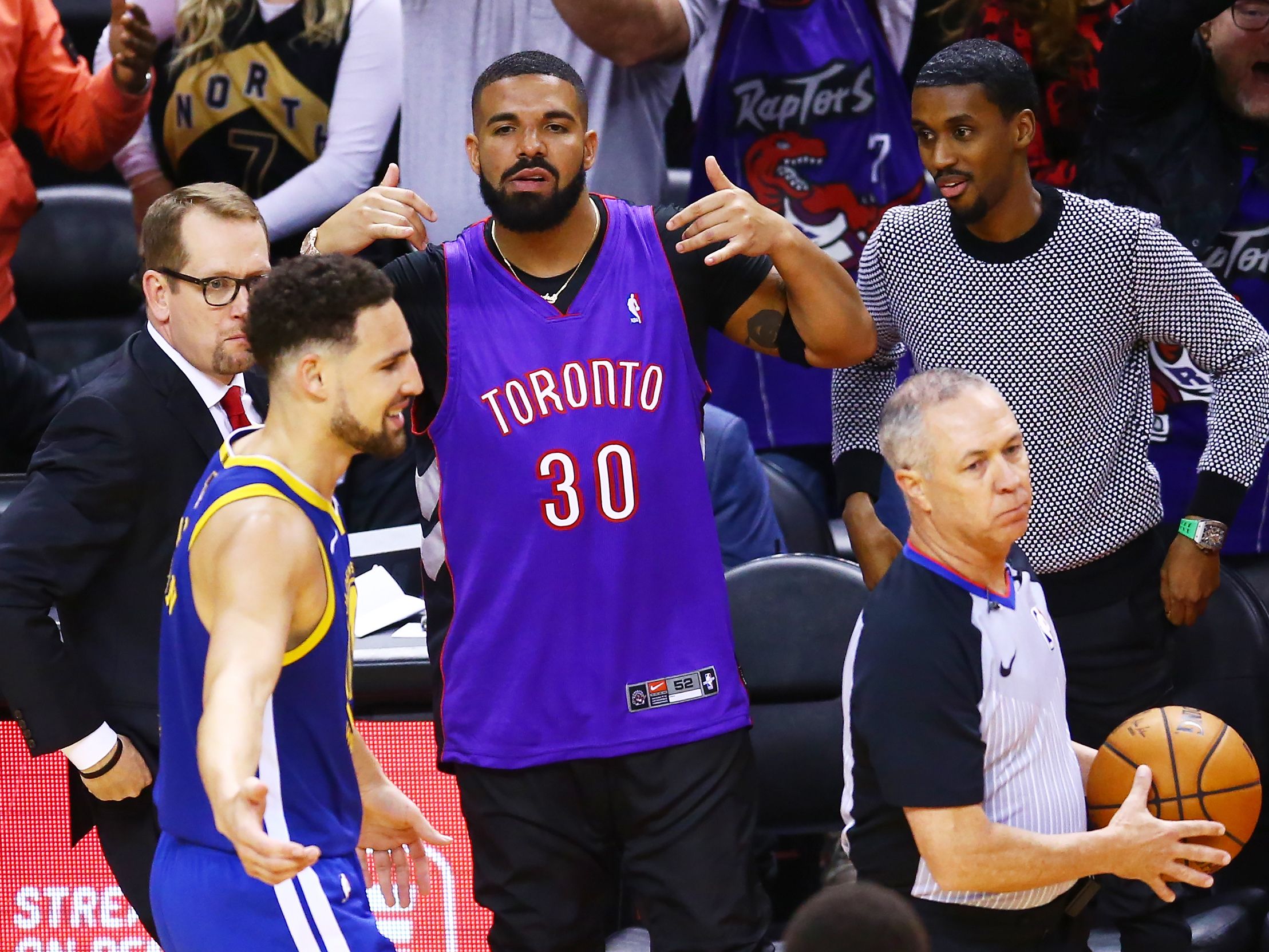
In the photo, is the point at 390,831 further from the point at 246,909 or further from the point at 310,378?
the point at 310,378

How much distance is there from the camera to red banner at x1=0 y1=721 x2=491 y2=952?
4.02 meters

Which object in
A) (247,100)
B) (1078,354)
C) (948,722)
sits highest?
(247,100)

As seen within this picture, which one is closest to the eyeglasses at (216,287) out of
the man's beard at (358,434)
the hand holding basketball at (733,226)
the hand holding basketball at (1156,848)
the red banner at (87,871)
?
the man's beard at (358,434)

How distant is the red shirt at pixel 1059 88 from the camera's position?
16.3ft

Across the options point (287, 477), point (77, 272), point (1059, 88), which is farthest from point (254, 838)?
point (77, 272)

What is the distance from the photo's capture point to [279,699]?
2795mm

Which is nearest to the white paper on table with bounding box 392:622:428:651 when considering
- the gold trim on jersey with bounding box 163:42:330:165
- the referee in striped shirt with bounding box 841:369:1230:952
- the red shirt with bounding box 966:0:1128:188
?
the referee in striped shirt with bounding box 841:369:1230:952

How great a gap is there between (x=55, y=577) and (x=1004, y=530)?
1.85 meters

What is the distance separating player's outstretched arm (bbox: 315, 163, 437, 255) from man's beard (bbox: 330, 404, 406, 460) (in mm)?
582

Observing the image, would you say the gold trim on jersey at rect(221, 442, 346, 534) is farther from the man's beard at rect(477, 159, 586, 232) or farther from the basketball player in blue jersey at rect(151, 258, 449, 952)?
the man's beard at rect(477, 159, 586, 232)

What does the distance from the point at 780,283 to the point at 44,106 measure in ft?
9.72

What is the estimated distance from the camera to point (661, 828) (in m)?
3.33

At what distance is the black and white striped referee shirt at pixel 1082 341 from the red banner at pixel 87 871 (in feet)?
4.95

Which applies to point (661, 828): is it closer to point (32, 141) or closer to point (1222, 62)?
point (1222, 62)
